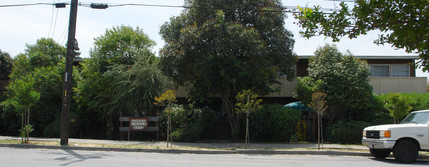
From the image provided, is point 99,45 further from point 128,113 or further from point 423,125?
point 423,125

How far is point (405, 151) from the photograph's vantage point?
1066 centimetres

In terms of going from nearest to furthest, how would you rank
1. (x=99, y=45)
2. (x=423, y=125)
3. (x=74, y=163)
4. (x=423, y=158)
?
(x=74, y=163) → (x=423, y=125) → (x=423, y=158) → (x=99, y=45)

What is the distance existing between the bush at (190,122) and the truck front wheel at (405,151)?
8.85 meters

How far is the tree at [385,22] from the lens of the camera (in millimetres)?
7199

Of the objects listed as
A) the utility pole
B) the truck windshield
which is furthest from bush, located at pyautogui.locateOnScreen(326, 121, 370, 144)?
the utility pole

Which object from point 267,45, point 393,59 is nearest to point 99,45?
point 267,45

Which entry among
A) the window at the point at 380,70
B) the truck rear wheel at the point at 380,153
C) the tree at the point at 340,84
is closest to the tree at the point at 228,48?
the tree at the point at 340,84

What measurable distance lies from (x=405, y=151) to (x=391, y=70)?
48.0 feet

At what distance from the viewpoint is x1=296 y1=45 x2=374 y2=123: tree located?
16703mm

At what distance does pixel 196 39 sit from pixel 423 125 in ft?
32.9

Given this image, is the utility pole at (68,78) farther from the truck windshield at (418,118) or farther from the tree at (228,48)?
the truck windshield at (418,118)

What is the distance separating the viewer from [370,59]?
23234mm

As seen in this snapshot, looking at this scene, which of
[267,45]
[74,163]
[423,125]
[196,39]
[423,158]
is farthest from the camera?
[267,45]

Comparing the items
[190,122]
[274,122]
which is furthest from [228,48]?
[274,122]
